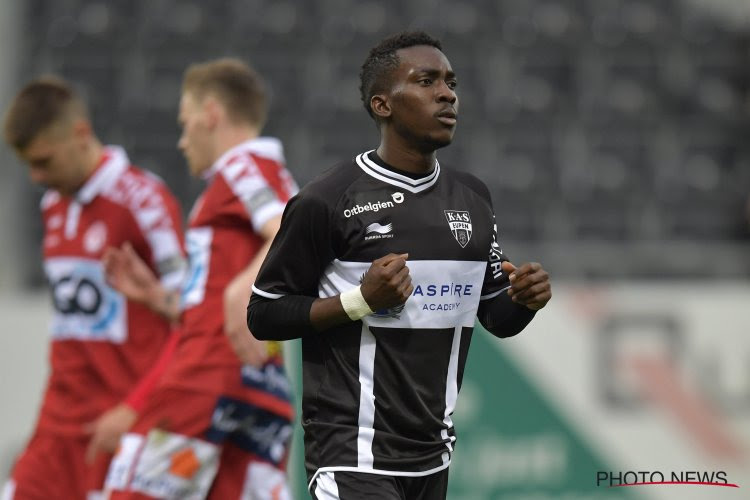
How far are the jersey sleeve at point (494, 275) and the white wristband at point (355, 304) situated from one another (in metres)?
0.53

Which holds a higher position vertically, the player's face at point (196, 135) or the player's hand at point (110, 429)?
the player's face at point (196, 135)

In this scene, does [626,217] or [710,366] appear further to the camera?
[626,217]

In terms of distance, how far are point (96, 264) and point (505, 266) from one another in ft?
8.68

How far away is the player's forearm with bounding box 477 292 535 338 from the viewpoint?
12.5 feet

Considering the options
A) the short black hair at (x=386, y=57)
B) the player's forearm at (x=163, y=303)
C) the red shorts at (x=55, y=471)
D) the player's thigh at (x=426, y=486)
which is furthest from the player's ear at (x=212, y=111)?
the player's thigh at (x=426, y=486)

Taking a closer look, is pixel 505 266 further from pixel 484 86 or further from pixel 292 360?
pixel 484 86

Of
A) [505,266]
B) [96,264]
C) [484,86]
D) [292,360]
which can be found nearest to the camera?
[505,266]

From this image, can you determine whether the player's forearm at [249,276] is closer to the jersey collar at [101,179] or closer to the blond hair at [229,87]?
the blond hair at [229,87]

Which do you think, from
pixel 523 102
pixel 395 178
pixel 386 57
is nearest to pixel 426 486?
pixel 395 178

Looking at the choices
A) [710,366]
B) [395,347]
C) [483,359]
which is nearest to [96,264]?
[395,347]

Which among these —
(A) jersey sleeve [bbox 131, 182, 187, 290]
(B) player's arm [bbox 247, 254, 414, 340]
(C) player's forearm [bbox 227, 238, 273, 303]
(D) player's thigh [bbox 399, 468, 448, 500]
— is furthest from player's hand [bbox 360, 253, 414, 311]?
(A) jersey sleeve [bbox 131, 182, 187, 290]

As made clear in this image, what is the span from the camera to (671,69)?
1164 centimetres

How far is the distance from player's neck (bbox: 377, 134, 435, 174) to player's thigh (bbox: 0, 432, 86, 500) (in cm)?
269

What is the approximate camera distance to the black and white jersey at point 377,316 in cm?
364
